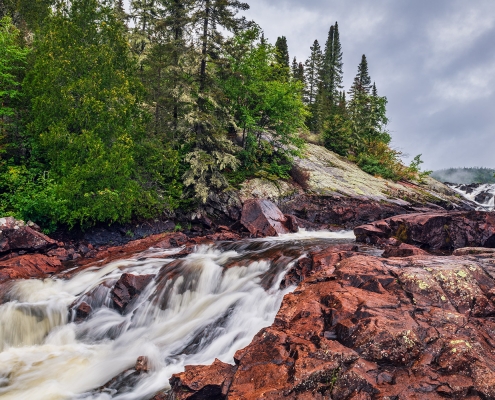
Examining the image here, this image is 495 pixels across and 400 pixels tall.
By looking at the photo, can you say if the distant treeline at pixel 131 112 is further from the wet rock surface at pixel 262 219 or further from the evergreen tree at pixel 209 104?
the wet rock surface at pixel 262 219

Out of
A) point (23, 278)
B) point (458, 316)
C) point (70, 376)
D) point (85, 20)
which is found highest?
point (85, 20)

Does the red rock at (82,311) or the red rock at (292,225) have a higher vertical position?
the red rock at (292,225)

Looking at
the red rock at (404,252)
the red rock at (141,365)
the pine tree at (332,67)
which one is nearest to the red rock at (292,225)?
the red rock at (404,252)

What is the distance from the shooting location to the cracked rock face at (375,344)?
4.01m

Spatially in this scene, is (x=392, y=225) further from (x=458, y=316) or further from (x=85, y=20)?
(x=85, y=20)

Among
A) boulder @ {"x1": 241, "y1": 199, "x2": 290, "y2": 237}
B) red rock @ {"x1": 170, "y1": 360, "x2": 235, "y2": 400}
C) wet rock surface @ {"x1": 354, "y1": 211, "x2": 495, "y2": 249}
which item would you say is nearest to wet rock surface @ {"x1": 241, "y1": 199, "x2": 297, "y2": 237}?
boulder @ {"x1": 241, "y1": 199, "x2": 290, "y2": 237}

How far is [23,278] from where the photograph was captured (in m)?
10.8

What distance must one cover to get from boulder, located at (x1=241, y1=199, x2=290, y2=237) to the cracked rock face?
34.6 ft

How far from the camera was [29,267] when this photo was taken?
456 inches

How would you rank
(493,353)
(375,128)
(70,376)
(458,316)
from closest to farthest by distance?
(493,353)
(458,316)
(70,376)
(375,128)

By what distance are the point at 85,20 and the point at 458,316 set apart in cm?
2040

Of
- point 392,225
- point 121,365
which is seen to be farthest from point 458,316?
point 392,225

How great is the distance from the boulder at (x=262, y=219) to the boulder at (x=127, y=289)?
7.87m

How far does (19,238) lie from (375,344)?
14331mm
